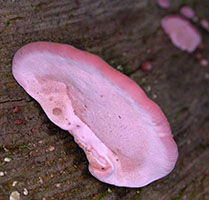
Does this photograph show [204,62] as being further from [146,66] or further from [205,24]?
[146,66]

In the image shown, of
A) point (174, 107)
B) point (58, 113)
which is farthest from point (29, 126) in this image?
point (174, 107)

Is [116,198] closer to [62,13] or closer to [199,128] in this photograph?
[199,128]

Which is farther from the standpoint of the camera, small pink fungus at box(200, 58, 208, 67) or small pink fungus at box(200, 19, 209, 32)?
small pink fungus at box(200, 19, 209, 32)

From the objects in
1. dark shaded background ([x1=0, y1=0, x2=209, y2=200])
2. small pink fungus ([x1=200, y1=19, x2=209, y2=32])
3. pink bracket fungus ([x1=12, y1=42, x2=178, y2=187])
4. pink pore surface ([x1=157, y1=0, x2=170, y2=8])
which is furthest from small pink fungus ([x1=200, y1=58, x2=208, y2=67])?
pink bracket fungus ([x1=12, y1=42, x2=178, y2=187])

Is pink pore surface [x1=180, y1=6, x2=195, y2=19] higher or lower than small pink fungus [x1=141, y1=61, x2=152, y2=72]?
higher

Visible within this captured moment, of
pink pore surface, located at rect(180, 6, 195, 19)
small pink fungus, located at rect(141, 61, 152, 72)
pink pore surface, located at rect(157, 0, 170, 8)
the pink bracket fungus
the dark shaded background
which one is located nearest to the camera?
the pink bracket fungus

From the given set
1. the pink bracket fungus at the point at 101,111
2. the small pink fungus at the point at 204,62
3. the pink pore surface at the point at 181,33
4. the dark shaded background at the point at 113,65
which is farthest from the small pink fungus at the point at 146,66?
the pink bracket fungus at the point at 101,111

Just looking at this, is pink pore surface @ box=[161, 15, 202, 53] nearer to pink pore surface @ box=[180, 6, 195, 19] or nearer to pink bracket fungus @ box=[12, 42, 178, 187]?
pink pore surface @ box=[180, 6, 195, 19]
